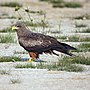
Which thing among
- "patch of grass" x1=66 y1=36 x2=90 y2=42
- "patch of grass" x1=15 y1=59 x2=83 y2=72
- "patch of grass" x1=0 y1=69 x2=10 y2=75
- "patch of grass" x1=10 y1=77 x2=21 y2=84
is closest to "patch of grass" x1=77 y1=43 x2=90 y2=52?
"patch of grass" x1=66 y1=36 x2=90 y2=42

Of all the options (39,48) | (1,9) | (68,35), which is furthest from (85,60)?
(1,9)

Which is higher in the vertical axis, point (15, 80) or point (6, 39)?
point (15, 80)

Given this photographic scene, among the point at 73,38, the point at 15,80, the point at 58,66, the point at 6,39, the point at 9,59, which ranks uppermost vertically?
the point at 15,80

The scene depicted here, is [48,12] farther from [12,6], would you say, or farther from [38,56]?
[38,56]

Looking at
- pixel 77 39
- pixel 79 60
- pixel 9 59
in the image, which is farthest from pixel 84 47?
pixel 9 59

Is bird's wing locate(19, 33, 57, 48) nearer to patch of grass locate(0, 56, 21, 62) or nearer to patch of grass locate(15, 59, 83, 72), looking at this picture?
patch of grass locate(0, 56, 21, 62)

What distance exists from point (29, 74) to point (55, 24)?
36.3 ft

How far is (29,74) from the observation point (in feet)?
37.4

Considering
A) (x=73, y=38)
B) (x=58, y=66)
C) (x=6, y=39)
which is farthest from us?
(x=73, y=38)

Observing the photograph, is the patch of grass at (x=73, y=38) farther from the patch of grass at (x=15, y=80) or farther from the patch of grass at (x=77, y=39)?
the patch of grass at (x=15, y=80)

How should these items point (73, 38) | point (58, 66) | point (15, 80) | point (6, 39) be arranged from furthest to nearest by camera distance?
point (73, 38), point (6, 39), point (58, 66), point (15, 80)

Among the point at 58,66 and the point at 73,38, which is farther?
the point at 73,38

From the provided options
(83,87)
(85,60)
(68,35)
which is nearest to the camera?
(83,87)

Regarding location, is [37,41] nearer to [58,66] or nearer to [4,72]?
[58,66]
